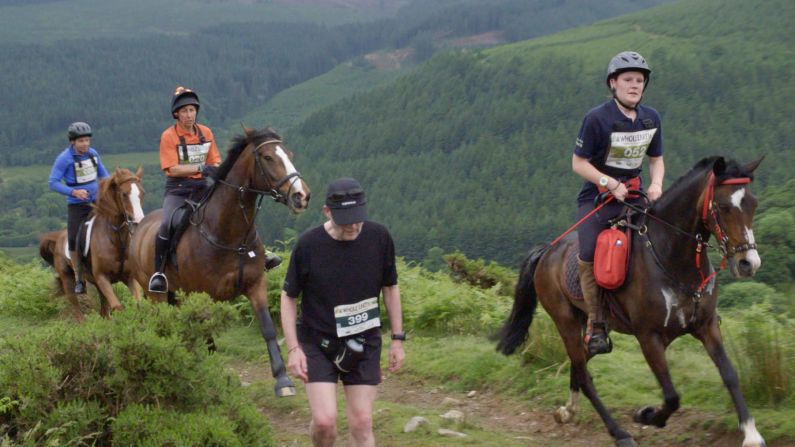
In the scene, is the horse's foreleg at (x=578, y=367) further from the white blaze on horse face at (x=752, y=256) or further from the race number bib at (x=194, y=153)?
the race number bib at (x=194, y=153)

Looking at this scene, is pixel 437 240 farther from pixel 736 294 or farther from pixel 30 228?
pixel 736 294

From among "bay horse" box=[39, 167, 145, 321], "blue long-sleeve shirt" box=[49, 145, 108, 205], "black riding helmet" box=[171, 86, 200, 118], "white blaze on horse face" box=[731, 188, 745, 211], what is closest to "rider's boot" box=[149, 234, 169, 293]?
"black riding helmet" box=[171, 86, 200, 118]

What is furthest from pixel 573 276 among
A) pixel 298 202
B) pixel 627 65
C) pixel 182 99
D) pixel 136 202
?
pixel 136 202

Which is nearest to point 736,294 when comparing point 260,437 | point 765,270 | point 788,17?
point 765,270

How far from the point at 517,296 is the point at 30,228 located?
126047mm

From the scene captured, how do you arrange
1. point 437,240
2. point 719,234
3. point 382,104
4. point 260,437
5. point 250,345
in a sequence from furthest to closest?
point 382,104 < point 437,240 < point 250,345 < point 719,234 < point 260,437

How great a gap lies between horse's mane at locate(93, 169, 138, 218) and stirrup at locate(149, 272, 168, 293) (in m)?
2.53

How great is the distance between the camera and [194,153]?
34.4ft

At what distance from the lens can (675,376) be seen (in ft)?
29.6

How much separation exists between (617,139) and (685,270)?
119cm

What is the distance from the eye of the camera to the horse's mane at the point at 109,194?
12.4m

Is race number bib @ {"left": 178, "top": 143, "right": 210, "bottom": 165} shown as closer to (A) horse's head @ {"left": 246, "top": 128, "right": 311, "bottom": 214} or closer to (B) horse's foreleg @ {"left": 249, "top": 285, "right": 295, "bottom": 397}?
(A) horse's head @ {"left": 246, "top": 128, "right": 311, "bottom": 214}

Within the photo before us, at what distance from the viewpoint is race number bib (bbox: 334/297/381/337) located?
6270mm

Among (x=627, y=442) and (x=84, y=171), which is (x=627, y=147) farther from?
(x=84, y=171)
